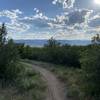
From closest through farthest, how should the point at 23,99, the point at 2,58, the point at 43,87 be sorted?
the point at 23,99 < the point at 43,87 < the point at 2,58

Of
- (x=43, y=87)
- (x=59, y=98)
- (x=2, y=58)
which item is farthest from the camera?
(x=2, y=58)

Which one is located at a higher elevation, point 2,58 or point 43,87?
point 2,58

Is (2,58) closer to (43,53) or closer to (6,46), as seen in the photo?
(6,46)

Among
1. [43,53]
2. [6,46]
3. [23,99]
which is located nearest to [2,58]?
[6,46]

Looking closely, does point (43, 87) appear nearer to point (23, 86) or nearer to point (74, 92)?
point (23, 86)

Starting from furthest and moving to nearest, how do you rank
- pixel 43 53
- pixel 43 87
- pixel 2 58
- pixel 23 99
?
pixel 43 53 → pixel 2 58 → pixel 43 87 → pixel 23 99

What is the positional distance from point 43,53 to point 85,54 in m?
39.3

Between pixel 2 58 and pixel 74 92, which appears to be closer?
pixel 74 92

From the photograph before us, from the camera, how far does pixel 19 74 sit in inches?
1003

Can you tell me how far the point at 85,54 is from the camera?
16922 millimetres

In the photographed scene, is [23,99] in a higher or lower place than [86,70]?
lower

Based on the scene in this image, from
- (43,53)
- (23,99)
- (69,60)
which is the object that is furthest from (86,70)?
(43,53)

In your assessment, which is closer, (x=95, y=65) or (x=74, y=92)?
(x=95, y=65)

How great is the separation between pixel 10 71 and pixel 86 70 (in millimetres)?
11107
